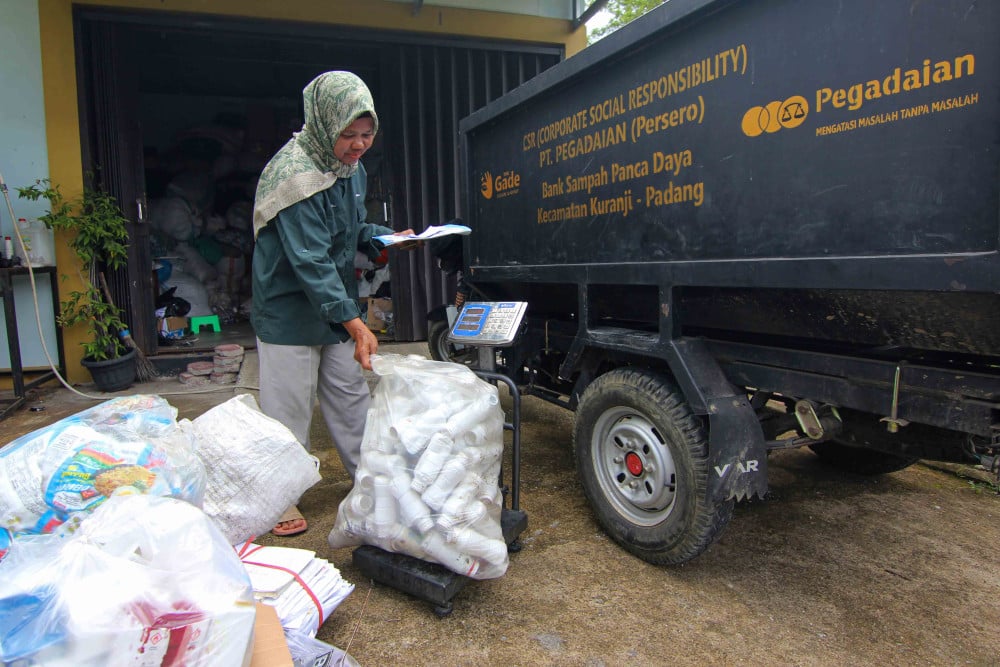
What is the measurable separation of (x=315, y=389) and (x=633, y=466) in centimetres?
139

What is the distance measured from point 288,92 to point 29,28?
4486 mm

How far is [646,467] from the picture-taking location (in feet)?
7.20

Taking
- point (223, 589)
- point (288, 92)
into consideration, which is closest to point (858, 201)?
point (223, 589)

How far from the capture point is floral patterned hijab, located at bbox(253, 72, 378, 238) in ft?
7.13

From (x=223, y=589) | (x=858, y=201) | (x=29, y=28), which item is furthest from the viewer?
(x=29, y=28)

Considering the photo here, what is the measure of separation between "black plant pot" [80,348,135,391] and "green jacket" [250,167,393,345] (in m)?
3.33

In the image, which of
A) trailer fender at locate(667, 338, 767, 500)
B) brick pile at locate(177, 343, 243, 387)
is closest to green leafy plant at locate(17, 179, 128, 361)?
brick pile at locate(177, 343, 243, 387)

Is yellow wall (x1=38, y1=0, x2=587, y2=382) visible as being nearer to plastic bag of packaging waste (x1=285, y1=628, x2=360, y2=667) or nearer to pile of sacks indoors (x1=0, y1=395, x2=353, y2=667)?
pile of sacks indoors (x1=0, y1=395, x2=353, y2=667)

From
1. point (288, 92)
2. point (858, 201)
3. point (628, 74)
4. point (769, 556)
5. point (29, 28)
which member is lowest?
point (769, 556)

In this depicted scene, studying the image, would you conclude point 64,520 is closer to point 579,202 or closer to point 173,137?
point 579,202

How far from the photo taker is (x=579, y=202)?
2506 mm

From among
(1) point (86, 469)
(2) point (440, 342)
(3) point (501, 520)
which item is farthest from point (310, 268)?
(2) point (440, 342)

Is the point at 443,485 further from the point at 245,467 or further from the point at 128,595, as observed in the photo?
the point at 128,595

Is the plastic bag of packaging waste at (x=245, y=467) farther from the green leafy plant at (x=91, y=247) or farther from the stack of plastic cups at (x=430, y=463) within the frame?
the green leafy plant at (x=91, y=247)
